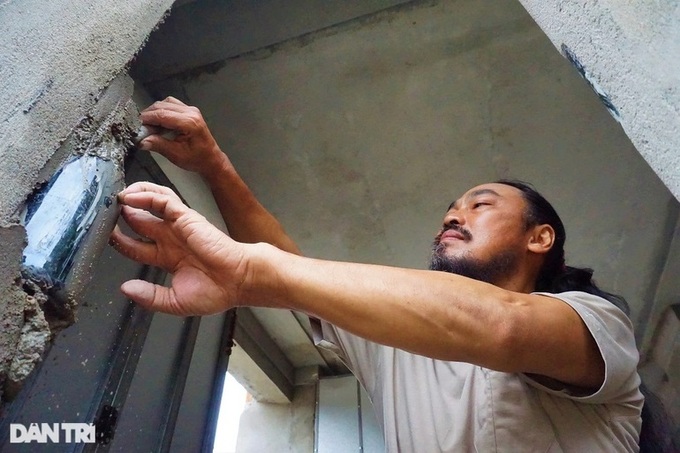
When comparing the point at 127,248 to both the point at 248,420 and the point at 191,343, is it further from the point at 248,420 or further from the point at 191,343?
the point at 248,420

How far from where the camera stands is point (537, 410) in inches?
36.2

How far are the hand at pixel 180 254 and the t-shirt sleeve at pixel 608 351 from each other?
60cm

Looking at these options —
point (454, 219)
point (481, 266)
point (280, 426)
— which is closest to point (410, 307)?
point (481, 266)

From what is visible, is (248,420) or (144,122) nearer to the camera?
(144,122)

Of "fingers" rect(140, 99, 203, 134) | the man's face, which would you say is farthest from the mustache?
"fingers" rect(140, 99, 203, 134)

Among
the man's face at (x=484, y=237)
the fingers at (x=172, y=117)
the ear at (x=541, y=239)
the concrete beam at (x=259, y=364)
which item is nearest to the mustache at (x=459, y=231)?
the man's face at (x=484, y=237)

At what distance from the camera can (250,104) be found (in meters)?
1.74

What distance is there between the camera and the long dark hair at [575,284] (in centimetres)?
110

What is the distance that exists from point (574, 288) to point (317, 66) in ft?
3.66

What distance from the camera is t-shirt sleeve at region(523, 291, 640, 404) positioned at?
2.65ft

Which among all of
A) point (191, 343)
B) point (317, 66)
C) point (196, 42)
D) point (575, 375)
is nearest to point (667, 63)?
point (575, 375)

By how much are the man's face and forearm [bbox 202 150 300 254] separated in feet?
1.52

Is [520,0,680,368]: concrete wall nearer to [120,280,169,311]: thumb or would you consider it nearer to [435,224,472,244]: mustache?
[435,224,472,244]: mustache

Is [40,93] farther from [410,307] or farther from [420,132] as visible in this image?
[420,132]
